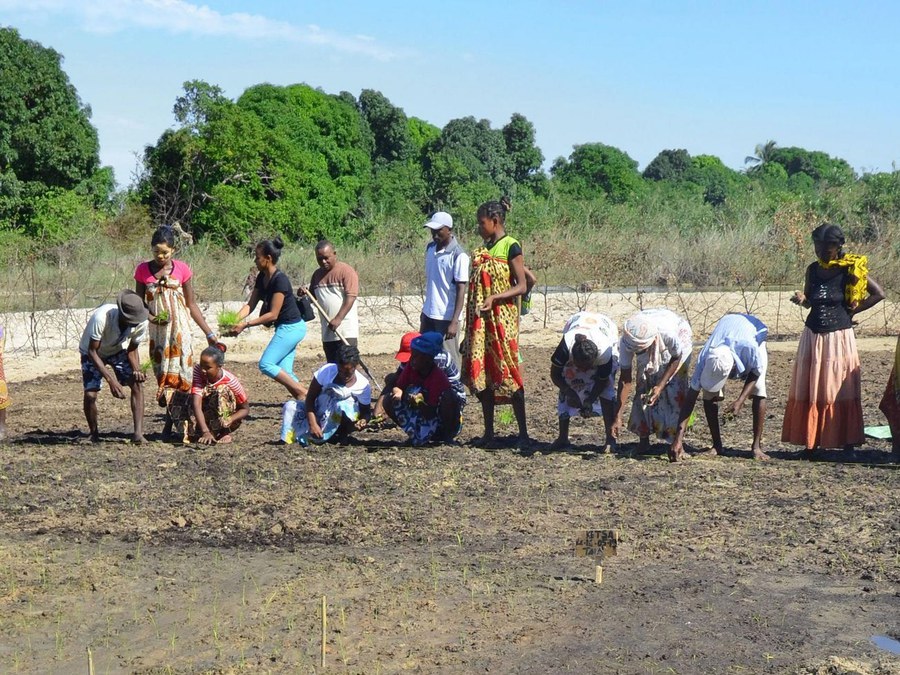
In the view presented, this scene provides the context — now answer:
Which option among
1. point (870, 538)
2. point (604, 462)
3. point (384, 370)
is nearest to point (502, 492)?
point (604, 462)

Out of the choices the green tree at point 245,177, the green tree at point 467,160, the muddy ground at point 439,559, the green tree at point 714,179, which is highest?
the green tree at point 714,179

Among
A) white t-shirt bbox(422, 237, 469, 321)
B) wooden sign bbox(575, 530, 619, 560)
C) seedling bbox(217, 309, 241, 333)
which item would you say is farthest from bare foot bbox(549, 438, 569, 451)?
wooden sign bbox(575, 530, 619, 560)

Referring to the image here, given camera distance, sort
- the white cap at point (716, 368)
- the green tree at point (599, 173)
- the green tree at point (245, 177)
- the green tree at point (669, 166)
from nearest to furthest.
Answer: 1. the white cap at point (716, 368)
2. the green tree at point (245, 177)
3. the green tree at point (599, 173)
4. the green tree at point (669, 166)

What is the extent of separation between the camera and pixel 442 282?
9109 millimetres

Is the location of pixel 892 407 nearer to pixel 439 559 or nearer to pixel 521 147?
pixel 439 559

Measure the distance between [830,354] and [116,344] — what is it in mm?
5156

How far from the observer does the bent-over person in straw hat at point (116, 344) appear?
8695 millimetres

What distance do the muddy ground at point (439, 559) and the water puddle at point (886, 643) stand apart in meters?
0.05

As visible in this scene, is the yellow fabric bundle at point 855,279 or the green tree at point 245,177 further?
the green tree at point 245,177

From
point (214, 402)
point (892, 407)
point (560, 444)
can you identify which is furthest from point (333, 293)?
point (892, 407)

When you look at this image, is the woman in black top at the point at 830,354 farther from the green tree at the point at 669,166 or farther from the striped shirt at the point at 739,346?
the green tree at the point at 669,166

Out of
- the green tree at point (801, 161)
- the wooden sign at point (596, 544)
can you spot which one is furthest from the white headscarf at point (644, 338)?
the green tree at point (801, 161)

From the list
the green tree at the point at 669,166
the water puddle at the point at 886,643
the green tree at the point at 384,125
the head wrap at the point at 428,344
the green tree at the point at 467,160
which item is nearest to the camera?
the water puddle at the point at 886,643

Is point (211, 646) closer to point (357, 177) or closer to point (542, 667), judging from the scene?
point (542, 667)
